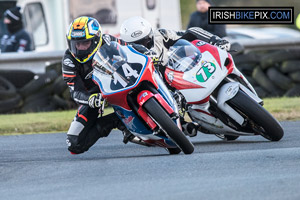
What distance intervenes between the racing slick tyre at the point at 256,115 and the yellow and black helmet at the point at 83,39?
1.42 meters

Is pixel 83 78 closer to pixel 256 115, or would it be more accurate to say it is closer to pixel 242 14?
pixel 256 115

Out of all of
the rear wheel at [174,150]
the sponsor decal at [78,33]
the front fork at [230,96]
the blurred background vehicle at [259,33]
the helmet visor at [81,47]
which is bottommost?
the blurred background vehicle at [259,33]

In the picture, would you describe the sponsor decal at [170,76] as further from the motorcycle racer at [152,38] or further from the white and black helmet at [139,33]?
the white and black helmet at [139,33]

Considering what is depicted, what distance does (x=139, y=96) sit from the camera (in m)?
6.71

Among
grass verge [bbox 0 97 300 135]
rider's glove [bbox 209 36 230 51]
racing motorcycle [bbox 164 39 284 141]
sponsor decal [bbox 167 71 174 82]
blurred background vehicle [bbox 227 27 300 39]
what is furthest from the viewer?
blurred background vehicle [bbox 227 27 300 39]

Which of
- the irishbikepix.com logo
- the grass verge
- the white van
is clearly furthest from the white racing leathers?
the white van

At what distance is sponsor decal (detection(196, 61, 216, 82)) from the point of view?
7.54 m

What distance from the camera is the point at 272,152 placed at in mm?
6590

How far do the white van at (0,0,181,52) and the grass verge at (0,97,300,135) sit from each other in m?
3.21

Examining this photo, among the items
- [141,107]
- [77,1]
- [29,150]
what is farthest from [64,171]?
[77,1]

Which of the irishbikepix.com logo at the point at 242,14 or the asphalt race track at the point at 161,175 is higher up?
the asphalt race track at the point at 161,175

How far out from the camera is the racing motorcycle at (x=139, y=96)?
661 cm

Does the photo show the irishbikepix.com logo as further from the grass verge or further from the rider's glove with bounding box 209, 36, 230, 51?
the rider's glove with bounding box 209, 36, 230, 51

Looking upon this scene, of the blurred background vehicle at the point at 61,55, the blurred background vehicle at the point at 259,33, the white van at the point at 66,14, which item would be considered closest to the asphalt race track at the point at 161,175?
the blurred background vehicle at the point at 61,55
